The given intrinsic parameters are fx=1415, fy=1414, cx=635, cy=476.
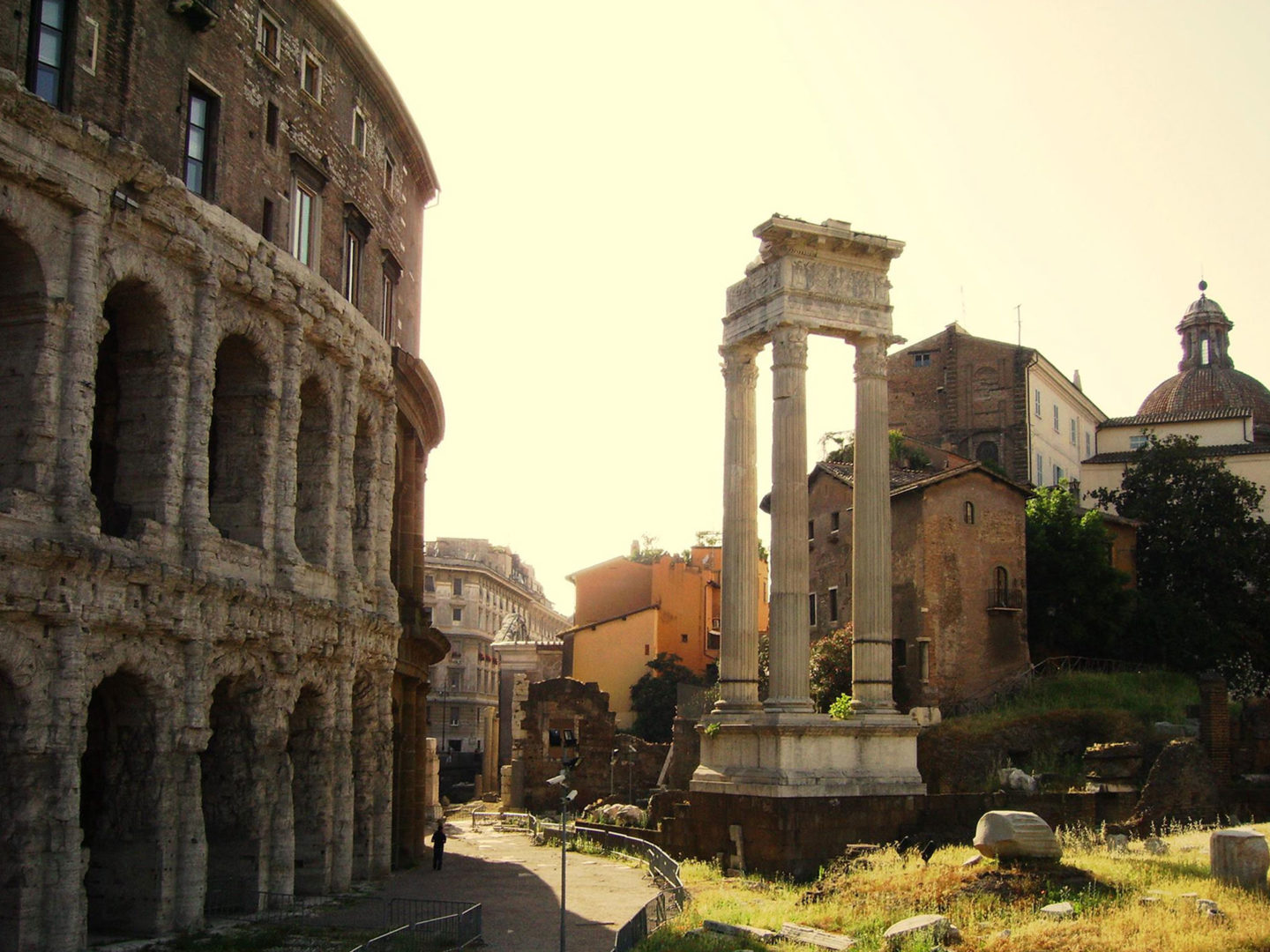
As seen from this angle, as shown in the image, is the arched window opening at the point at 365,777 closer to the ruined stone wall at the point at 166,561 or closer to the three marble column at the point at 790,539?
the ruined stone wall at the point at 166,561

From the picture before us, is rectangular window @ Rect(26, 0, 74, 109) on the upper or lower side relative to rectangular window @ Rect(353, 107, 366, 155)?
lower

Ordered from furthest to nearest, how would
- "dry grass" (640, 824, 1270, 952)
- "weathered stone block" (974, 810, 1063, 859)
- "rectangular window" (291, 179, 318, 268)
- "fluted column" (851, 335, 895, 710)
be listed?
"fluted column" (851, 335, 895, 710)
"rectangular window" (291, 179, 318, 268)
"weathered stone block" (974, 810, 1063, 859)
"dry grass" (640, 824, 1270, 952)

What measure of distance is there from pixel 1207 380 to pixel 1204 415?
10584 millimetres

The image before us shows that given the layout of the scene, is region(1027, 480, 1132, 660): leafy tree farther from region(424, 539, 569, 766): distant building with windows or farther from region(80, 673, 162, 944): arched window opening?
region(424, 539, 569, 766): distant building with windows

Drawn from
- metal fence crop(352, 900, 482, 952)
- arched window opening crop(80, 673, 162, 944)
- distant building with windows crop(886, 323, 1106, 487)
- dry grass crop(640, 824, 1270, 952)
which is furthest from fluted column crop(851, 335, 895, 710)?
distant building with windows crop(886, 323, 1106, 487)

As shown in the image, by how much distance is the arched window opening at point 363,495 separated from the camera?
27.6 m

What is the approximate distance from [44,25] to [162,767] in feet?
33.1

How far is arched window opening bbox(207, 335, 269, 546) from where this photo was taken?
22891 millimetres

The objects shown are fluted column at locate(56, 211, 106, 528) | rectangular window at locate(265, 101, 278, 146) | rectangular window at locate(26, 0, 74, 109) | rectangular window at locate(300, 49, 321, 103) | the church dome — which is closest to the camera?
fluted column at locate(56, 211, 106, 528)

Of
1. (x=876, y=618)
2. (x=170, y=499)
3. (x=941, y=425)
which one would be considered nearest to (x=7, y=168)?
(x=170, y=499)

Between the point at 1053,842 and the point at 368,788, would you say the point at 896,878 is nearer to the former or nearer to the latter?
the point at 1053,842

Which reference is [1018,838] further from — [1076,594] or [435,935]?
[1076,594]

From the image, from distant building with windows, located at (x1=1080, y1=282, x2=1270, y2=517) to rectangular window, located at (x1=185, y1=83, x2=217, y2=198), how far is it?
136 feet

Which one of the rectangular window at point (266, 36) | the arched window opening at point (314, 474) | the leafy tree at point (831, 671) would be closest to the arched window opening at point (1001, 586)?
the leafy tree at point (831, 671)
